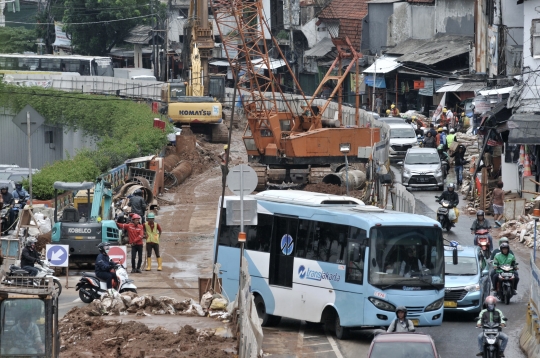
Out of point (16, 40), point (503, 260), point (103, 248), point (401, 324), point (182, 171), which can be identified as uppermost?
point (16, 40)

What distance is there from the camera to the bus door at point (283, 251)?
21047 millimetres

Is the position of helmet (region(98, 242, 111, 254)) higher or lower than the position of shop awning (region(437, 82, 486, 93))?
lower

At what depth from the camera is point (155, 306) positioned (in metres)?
21.3

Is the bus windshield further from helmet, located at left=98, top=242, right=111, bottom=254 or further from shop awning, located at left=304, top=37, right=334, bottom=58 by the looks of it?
shop awning, located at left=304, top=37, right=334, bottom=58

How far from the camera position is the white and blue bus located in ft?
63.7

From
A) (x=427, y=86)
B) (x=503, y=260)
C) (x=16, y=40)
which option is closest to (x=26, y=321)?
(x=503, y=260)

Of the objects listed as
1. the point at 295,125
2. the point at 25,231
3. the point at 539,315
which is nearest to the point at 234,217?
the point at 539,315

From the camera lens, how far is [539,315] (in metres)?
17.8

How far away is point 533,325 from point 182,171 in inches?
1226

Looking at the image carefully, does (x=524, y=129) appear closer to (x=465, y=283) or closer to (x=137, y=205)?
(x=137, y=205)

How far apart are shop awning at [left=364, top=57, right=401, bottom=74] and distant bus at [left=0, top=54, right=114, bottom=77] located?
26.3 m

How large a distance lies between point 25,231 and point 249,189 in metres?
11.6

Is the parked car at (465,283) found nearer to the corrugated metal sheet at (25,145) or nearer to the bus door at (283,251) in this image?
the bus door at (283,251)

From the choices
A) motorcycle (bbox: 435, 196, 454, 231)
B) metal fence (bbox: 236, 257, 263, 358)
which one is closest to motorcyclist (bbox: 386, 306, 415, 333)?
metal fence (bbox: 236, 257, 263, 358)
